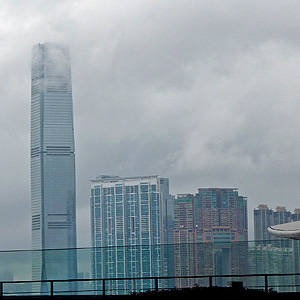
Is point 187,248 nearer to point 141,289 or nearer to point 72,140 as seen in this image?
point 141,289

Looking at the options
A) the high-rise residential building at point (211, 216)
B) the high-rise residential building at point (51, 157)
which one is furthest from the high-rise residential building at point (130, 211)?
the high-rise residential building at point (51, 157)

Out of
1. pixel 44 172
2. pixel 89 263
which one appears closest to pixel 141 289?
pixel 89 263

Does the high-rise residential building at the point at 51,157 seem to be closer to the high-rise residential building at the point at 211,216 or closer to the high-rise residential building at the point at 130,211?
the high-rise residential building at the point at 130,211

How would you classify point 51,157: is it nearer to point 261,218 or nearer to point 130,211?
point 130,211

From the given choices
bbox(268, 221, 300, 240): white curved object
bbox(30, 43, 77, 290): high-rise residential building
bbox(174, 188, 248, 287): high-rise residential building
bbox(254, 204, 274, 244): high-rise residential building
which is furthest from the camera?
bbox(174, 188, 248, 287): high-rise residential building

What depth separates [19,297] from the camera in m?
8.76

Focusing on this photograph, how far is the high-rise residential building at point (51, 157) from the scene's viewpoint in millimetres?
147013

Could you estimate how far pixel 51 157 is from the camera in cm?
15412

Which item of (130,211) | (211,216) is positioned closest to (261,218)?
(211,216)

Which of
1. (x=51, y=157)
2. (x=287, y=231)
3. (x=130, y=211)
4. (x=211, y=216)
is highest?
(x=51, y=157)

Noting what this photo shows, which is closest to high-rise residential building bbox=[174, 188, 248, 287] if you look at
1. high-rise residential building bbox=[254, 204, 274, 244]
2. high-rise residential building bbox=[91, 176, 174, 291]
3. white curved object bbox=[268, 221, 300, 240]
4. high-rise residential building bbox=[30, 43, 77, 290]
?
high-rise residential building bbox=[91, 176, 174, 291]

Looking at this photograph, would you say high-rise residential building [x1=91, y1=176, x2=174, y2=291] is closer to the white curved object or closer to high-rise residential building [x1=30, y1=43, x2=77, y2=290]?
high-rise residential building [x1=30, y1=43, x2=77, y2=290]

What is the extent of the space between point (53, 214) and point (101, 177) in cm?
3502

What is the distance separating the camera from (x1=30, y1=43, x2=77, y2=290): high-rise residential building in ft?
482
